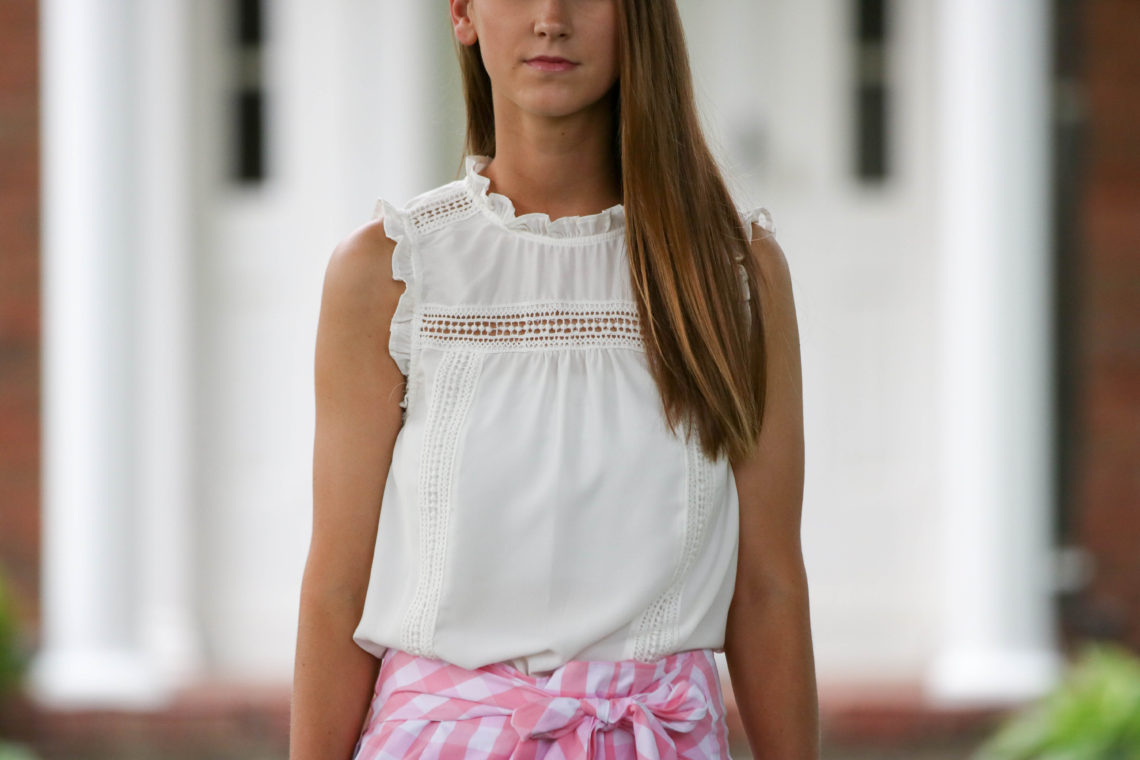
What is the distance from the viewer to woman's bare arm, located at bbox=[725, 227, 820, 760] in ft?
5.44

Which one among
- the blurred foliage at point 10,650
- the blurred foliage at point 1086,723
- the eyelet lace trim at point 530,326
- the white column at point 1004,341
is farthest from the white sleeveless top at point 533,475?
the blurred foliage at point 10,650

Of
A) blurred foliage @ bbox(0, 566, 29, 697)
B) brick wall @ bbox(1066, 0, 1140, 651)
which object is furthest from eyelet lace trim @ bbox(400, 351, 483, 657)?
brick wall @ bbox(1066, 0, 1140, 651)

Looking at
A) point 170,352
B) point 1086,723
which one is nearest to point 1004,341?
point 1086,723

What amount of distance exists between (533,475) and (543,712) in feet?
0.73

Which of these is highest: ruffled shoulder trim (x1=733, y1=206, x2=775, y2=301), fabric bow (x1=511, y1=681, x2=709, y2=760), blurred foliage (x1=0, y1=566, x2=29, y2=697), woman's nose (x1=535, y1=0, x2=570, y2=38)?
woman's nose (x1=535, y1=0, x2=570, y2=38)

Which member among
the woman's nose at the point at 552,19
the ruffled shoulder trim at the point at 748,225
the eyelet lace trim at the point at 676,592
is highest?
the woman's nose at the point at 552,19

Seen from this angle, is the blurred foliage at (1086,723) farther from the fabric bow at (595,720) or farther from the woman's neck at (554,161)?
the woman's neck at (554,161)

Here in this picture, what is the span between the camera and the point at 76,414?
4926 millimetres

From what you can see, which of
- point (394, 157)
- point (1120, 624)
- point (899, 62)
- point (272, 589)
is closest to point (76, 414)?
point (272, 589)

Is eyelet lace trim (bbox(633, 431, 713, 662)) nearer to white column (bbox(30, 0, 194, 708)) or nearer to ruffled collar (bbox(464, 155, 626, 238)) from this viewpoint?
ruffled collar (bbox(464, 155, 626, 238))

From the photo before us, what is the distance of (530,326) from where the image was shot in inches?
63.0

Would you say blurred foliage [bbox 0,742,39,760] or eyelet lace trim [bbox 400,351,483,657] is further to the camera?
blurred foliage [bbox 0,742,39,760]

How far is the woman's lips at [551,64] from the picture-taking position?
159 cm

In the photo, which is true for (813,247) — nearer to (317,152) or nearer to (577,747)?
(317,152)
